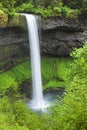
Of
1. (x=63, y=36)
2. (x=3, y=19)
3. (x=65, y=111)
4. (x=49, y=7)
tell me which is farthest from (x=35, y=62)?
(x=65, y=111)

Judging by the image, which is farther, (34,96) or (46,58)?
(46,58)

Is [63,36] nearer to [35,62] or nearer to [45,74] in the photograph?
[35,62]

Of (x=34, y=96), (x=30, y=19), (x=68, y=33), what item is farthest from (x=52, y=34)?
(x=34, y=96)

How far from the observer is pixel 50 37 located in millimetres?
55500

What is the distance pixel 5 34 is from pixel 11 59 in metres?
5.28

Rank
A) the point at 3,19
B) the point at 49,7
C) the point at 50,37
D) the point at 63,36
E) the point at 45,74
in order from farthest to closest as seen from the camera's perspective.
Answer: the point at 45,74 → the point at 63,36 → the point at 50,37 → the point at 49,7 → the point at 3,19

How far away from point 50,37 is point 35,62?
17.1 ft

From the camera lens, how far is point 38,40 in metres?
52.7

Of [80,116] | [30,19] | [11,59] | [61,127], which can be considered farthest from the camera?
[11,59]

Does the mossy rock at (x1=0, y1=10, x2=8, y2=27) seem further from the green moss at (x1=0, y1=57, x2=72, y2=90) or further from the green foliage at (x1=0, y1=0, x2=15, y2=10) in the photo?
the green moss at (x1=0, y1=57, x2=72, y2=90)

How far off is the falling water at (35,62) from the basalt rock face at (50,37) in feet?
3.19

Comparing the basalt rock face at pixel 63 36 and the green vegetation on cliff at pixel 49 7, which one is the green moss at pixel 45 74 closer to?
the basalt rock face at pixel 63 36

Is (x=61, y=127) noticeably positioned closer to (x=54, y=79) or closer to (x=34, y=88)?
(x=34, y=88)

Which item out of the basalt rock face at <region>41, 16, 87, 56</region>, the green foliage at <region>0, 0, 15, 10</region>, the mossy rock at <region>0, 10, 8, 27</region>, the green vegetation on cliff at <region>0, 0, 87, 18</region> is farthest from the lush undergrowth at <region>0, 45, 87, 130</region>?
the basalt rock face at <region>41, 16, 87, 56</region>
